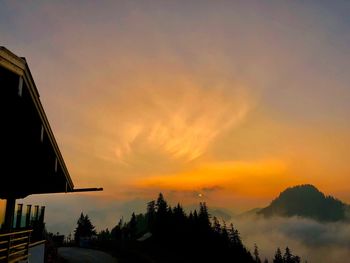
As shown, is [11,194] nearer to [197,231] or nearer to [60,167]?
[60,167]

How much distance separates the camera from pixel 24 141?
1239 centimetres

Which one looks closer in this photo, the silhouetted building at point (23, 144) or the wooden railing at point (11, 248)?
the silhouetted building at point (23, 144)

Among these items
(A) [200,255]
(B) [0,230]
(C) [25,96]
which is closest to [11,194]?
(B) [0,230]

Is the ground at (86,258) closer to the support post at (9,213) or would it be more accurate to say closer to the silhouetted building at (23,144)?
the support post at (9,213)

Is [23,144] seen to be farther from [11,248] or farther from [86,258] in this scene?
[86,258]

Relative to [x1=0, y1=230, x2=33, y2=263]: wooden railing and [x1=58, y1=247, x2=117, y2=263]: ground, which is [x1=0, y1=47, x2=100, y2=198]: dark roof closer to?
[x1=0, y1=230, x2=33, y2=263]: wooden railing

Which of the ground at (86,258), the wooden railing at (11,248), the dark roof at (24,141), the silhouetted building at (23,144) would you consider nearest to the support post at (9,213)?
the silhouetted building at (23,144)

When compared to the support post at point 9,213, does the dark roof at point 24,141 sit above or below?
above

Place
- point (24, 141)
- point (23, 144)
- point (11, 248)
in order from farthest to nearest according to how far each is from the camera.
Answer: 1. point (11, 248)
2. point (23, 144)
3. point (24, 141)

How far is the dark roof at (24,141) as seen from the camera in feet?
28.5

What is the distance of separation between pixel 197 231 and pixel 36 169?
100145 millimetres

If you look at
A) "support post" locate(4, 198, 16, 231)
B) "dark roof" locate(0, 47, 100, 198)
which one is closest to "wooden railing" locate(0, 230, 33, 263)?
"support post" locate(4, 198, 16, 231)

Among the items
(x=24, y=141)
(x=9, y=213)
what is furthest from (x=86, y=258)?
(x=24, y=141)

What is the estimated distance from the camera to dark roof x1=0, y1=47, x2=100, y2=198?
8688 mm
